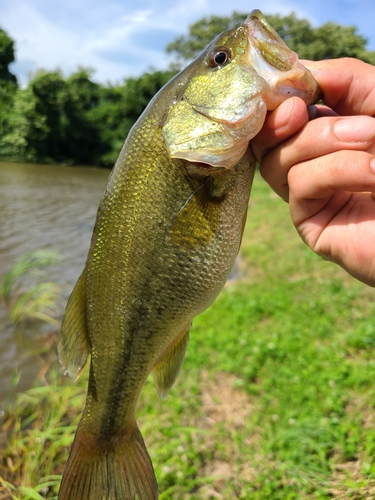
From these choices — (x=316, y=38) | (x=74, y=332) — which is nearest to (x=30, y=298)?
(x=74, y=332)

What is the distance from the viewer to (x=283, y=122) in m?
1.48

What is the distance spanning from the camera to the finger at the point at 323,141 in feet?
4.69

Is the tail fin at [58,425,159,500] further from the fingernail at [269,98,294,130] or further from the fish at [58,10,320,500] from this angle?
the fingernail at [269,98,294,130]

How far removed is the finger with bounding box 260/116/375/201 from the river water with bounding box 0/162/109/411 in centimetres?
443

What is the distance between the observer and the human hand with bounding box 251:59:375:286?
56.8 inches

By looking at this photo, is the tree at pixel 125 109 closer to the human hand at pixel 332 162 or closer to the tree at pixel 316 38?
the tree at pixel 316 38

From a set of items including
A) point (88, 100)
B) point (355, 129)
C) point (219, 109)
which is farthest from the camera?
point (88, 100)

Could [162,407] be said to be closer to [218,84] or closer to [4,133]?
[218,84]

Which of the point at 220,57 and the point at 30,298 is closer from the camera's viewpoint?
the point at 220,57

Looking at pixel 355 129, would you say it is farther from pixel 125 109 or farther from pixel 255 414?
pixel 125 109

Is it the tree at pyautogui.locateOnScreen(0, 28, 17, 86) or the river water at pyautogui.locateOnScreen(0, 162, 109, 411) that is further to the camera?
the tree at pyautogui.locateOnScreen(0, 28, 17, 86)

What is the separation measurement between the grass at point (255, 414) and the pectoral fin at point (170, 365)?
1.54m

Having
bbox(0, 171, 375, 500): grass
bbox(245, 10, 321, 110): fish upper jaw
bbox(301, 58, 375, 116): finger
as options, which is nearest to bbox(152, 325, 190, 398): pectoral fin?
bbox(245, 10, 321, 110): fish upper jaw

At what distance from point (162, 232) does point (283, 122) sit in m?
0.64
